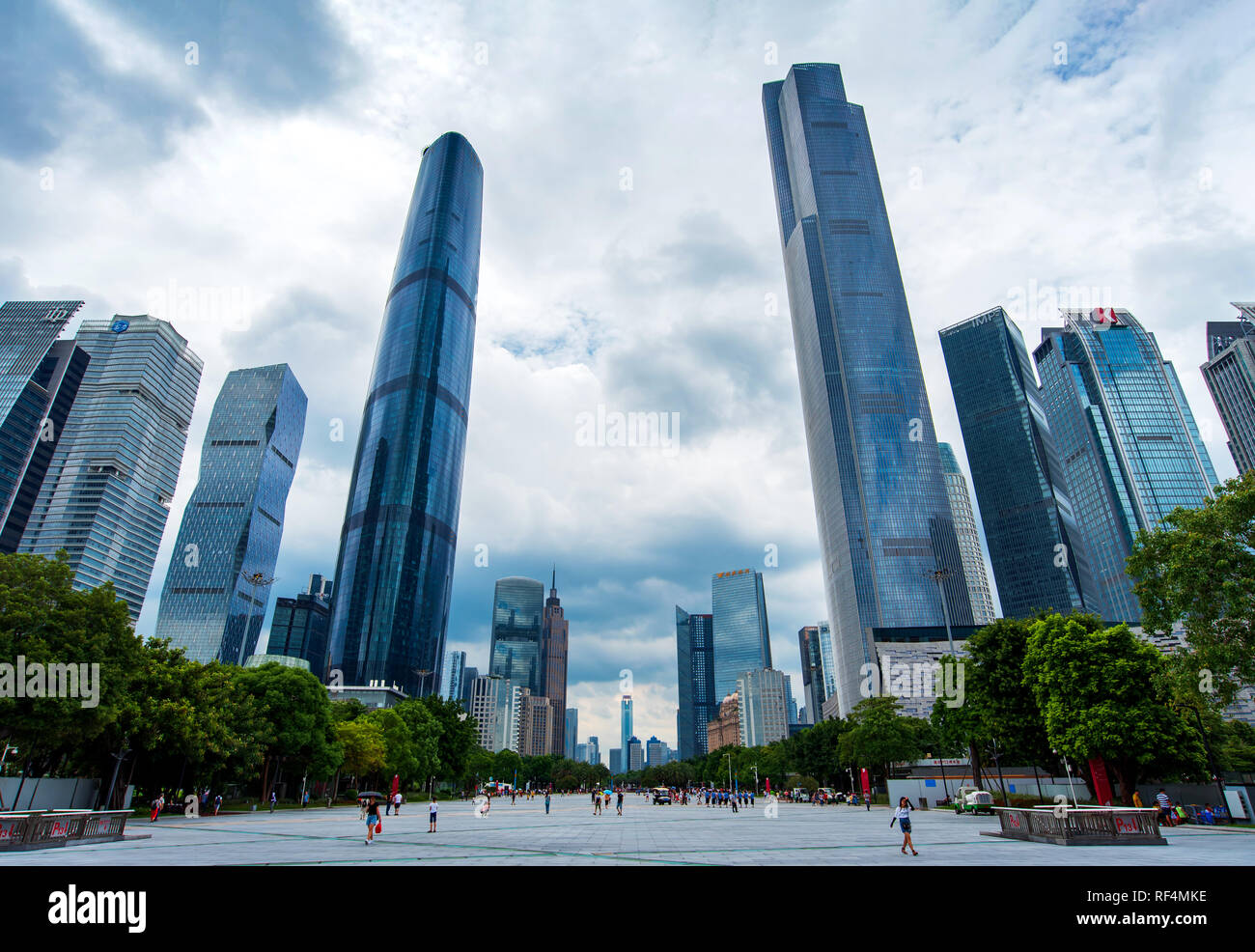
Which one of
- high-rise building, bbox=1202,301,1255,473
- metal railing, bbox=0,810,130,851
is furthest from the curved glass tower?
high-rise building, bbox=1202,301,1255,473

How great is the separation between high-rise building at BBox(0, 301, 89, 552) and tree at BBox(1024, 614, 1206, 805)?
651ft

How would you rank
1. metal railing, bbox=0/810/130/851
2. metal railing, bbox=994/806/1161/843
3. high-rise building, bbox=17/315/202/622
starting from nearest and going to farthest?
1. metal railing, bbox=0/810/130/851
2. metal railing, bbox=994/806/1161/843
3. high-rise building, bbox=17/315/202/622

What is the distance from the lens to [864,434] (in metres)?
166

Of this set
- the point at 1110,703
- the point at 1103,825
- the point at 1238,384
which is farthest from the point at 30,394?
the point at 1238,384

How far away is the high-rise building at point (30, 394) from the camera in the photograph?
14975cm

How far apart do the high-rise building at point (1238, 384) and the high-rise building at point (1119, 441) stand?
1185cm

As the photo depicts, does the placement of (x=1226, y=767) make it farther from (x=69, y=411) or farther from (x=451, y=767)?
(x=69, y=411)

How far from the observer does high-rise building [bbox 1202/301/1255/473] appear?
519ft

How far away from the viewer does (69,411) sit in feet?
584

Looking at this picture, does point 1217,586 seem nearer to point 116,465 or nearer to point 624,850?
point 624,850

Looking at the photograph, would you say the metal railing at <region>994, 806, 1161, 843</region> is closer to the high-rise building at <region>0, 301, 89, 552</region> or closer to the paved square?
the paved square

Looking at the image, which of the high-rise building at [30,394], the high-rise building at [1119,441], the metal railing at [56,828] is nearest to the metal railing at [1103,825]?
the metal railing at [56,828]

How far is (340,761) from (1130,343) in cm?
23307
